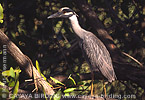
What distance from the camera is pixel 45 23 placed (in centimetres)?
425

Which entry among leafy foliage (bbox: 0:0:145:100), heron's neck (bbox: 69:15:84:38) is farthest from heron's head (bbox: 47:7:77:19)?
leafy foliage (bbox: 0:0:145:100)

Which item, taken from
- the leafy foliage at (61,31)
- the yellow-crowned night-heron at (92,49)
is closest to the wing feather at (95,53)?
the yellow-crowned night-heron at (92,49)

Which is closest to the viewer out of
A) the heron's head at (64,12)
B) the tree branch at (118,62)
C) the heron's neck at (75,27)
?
the tree branch at (118,62)

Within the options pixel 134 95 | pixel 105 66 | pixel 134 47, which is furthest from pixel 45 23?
pixel 134 95

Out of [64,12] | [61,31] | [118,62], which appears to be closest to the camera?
[64,12]

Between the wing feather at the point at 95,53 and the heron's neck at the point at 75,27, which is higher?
the heron's neck at the point at 75,27

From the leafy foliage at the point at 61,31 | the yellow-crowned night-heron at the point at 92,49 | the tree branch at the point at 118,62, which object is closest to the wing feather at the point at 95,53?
the yellow-crowned night-heron at the point at 92,49

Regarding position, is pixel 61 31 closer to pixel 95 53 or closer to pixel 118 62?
pixel 95 53

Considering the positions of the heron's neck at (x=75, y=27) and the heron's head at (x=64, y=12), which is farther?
the heron's neck at (x=75, y=27)

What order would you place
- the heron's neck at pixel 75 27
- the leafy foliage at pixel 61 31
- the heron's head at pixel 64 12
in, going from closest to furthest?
the heron's head at pixel 64 12 < the heron's neck at pixel 75 27 < the leafy foliage at pixel 61 31

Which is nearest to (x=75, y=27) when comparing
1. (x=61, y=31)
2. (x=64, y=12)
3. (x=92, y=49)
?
(x=64, y=12)

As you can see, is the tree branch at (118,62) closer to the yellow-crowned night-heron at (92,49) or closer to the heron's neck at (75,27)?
the yellow-crowned night-heron at (92,49)

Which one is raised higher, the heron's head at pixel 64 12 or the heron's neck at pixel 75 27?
the heron's head at pixel 64 12

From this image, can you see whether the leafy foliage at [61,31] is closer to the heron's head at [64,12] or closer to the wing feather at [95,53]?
the wing feather at [95,53]
